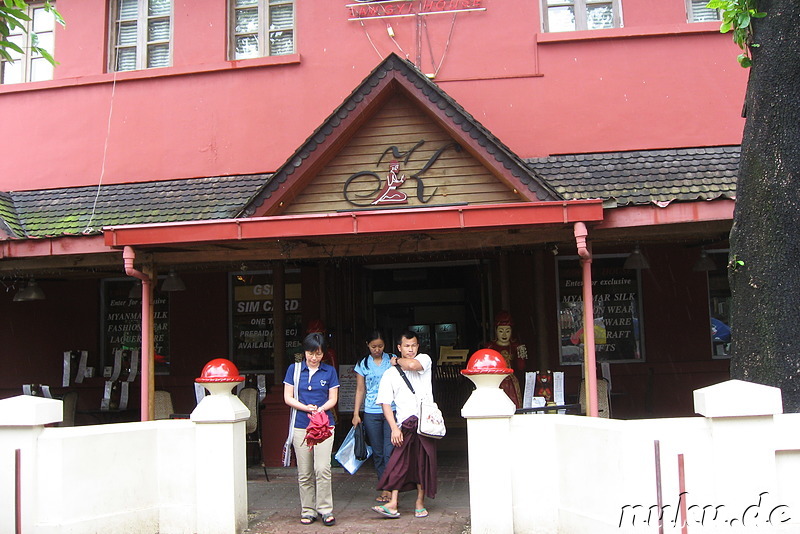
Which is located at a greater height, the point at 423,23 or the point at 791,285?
the point at 423,23

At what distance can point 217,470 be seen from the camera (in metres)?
6.16

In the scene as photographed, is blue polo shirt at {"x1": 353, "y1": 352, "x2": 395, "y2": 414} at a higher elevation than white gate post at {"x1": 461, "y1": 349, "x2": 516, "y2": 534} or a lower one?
higher

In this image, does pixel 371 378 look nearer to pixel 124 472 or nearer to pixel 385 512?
pixel 385 512

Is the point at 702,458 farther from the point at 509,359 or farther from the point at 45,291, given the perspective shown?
the point at 45,291

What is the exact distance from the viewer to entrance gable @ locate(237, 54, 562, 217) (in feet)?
26.3

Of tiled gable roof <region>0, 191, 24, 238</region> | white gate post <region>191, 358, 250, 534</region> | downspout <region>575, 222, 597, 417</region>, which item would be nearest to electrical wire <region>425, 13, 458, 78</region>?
downspout <region>575, 222, 597, 417</region>

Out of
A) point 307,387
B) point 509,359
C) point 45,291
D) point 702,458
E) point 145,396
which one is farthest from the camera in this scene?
point 45,291

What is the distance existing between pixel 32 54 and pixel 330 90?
4.71 metres

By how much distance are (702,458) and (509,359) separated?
3.73m

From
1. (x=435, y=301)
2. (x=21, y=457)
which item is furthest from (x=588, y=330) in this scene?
(x=21, y=457)

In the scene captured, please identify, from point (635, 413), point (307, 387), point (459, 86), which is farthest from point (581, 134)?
point (307, 387)

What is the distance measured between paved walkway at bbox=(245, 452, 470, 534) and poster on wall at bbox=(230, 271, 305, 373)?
1891mm

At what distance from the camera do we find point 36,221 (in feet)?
31.2

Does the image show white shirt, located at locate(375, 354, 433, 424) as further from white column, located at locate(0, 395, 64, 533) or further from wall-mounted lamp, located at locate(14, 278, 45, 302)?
wall-mounted lamp, located at locate(14, 278, 45, 302)
